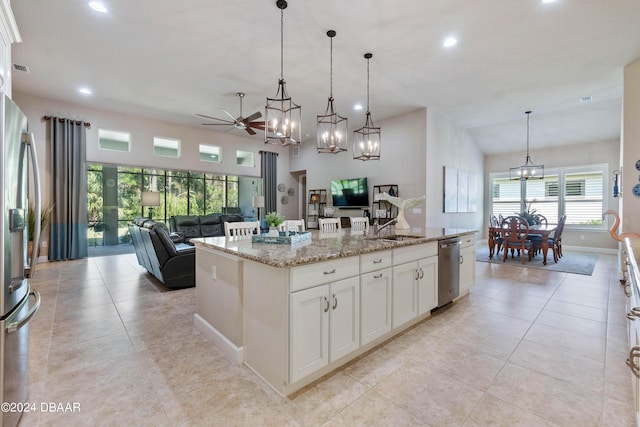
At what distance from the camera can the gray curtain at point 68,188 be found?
6.07 metres

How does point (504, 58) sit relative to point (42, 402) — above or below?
above

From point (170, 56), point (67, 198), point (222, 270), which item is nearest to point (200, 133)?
point (67, 198)

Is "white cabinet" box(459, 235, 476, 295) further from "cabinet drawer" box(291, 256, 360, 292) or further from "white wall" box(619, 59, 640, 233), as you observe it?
"white wall" box(619, 59, 640, 233)

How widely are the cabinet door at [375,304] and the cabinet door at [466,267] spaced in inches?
66.6

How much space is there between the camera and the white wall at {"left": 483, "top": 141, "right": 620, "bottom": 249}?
7.33 meters

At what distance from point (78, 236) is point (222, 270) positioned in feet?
19.6

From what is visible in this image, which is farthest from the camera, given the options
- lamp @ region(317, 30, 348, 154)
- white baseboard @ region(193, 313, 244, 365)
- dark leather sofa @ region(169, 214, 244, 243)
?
dark leather sofa @ region(169, 214, 244, 243)

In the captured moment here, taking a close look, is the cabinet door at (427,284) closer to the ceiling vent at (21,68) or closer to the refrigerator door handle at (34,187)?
the refrigerator door handle at (34,187)

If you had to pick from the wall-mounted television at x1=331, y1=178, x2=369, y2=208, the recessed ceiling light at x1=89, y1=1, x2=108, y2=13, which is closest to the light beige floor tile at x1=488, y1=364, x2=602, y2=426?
the recessed ceiling light at x1=89, y1=1, x2=108, y2=13

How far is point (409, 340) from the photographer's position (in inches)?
106

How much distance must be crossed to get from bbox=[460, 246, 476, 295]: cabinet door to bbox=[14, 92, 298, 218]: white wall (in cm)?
696

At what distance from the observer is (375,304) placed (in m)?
2.41

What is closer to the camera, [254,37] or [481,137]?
[254,37]

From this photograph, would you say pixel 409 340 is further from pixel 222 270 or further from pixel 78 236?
pixel 78 236
